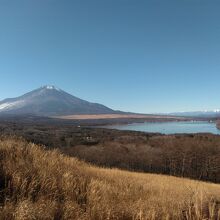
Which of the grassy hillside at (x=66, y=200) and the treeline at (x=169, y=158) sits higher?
the grassy hillside at (x=66, y=200)

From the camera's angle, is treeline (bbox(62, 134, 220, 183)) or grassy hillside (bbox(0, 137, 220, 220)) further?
treeline (bbox(62, 134, 220, 183))

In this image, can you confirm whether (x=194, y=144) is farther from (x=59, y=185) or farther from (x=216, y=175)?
(x=59, y=185)

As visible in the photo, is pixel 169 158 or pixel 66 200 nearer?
pixel 66 200

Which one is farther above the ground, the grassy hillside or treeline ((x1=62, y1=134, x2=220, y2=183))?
the grassy hillside

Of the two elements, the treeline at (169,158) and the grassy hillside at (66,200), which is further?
the treeline at (169,158)

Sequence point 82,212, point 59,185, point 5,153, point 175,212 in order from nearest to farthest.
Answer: point 82,212, point 175,212, point 59,185, point 5,153

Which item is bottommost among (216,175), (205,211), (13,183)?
(216,175)

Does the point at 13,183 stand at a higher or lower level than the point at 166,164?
higher

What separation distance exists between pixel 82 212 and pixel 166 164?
45.4 metres

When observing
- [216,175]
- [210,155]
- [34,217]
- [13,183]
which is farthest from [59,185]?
[210,155]

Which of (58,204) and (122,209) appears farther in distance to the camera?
(122,209)

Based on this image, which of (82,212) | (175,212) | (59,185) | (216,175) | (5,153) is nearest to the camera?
(82,212)

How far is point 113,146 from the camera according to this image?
180 feet

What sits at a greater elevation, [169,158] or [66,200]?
[66,200]
